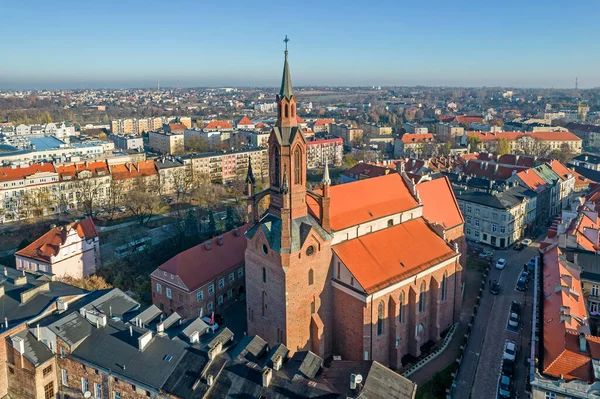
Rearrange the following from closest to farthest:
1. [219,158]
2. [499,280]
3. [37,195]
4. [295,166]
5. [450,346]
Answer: [295,166]
[450,346]
[499,280]
[37,195]
[219,158]

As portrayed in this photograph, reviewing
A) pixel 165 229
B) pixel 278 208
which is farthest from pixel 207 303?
pixel 165 229

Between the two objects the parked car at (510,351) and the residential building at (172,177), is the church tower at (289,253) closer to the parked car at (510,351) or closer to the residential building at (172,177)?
the parked car at (510,351)

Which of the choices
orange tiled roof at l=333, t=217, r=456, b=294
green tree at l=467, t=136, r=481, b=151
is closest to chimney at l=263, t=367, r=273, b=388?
orange tiled roof at l=333, t=217, r=456, b=294

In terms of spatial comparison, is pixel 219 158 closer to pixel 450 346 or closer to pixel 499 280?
pixel 499 280

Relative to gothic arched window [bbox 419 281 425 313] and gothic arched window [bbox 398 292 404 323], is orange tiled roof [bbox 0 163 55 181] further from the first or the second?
gothic arched window [bbox 419 281 425 313]

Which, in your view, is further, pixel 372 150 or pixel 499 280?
pixel 372 150

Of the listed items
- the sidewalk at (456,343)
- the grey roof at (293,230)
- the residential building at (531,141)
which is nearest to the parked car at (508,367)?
the sidewalk at (456,343)

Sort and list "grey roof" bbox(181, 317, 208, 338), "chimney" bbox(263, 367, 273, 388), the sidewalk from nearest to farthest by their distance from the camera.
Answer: "chimney" bbox(263, 367, 273, 388), "grey roof" bbox(181, 317, 208, 338), the sidewalk

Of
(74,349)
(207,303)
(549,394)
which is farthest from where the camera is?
(207,303)
